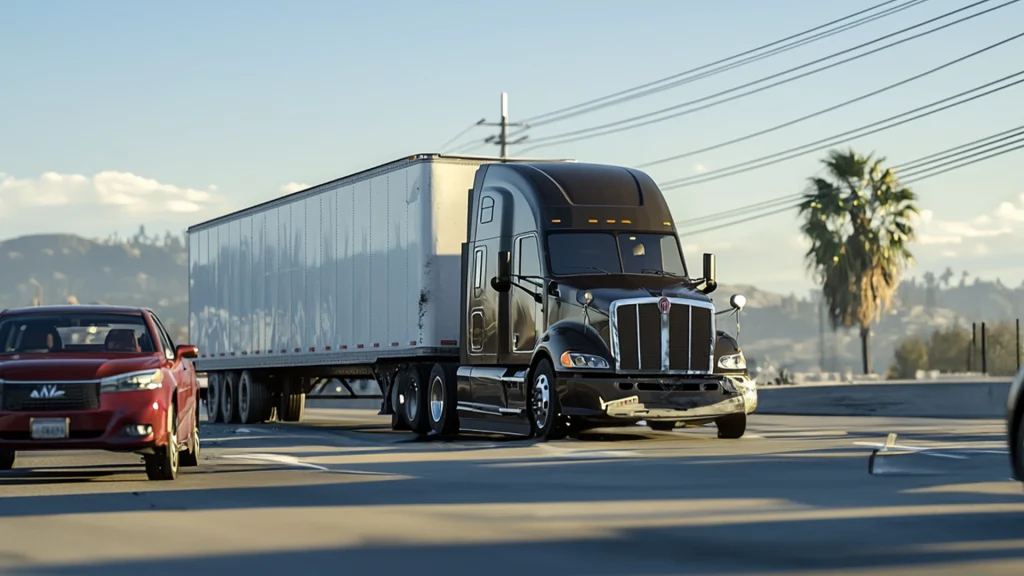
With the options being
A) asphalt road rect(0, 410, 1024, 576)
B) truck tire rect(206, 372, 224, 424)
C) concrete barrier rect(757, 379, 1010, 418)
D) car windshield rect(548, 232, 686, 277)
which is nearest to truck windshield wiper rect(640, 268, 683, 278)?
car windshield rect(548, 232, 686, 277)

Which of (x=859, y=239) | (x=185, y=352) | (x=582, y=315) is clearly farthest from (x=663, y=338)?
(x=859, y=239)

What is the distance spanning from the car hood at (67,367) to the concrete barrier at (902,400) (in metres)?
19.6

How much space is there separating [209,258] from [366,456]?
18.5 meters

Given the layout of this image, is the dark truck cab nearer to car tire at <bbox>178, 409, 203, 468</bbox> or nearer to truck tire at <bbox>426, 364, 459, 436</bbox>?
truck tire at <bbox>426, 364, 459, 436</bbox>

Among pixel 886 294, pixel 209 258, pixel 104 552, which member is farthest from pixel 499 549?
pixel 886 294

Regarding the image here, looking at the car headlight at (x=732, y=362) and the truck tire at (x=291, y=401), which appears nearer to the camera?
the car headlight at (x=732, y=362)

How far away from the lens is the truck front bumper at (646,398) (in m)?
21.6

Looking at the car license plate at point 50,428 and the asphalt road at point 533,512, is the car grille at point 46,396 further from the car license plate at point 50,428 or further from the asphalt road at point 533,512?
the asphalt road at point 533,512

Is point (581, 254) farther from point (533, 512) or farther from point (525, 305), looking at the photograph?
point (533, 512)

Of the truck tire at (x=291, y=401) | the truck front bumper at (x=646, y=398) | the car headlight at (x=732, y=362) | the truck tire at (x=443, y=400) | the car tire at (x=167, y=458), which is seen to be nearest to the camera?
the car tire at (x=167, y=458)

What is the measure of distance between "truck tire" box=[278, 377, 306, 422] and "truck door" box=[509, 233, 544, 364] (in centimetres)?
1156

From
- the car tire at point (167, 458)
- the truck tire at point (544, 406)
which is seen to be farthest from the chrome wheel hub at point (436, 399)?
the car tire at point (167, 458)

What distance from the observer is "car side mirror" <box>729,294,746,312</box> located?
22891 mm

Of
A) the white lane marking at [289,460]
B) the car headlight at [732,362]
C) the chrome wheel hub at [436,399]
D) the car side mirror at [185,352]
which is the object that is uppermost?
the car side mirror at [185,352]
